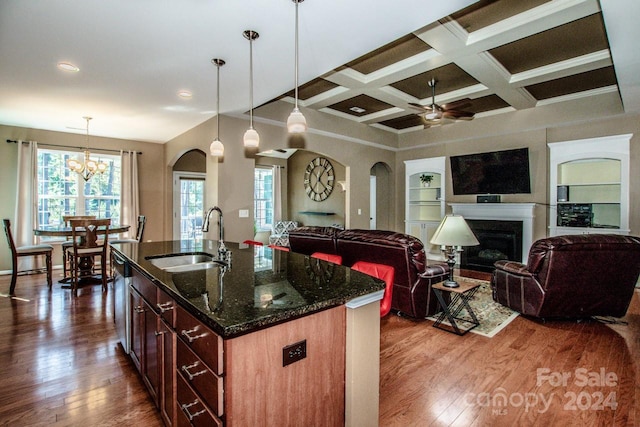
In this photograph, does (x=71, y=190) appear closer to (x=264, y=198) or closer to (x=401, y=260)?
(x=264, y=198)

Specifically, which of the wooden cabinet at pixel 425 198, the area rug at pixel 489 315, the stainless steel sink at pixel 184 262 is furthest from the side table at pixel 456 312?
the wooden cabinet at pixel 425 198

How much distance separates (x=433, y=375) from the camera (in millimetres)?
2396

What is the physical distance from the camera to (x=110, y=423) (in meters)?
1.90

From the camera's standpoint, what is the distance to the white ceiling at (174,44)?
A: 2342mm

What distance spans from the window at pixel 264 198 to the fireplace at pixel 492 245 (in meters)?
5.28

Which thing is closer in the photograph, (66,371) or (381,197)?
(66,371)

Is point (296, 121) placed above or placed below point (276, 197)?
above

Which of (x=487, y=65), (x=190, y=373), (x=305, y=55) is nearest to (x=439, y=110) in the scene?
(x=487, y=65)

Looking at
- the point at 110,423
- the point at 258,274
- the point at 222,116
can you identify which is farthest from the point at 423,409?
the point at 222,116

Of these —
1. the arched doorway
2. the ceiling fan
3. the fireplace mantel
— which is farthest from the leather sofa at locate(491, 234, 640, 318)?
the arched doorway

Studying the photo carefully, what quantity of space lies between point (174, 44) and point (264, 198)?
21.7 ft

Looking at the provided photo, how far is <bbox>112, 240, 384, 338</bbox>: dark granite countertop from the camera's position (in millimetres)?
1128

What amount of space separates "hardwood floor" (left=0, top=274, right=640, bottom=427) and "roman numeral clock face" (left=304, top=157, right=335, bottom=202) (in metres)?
5.41

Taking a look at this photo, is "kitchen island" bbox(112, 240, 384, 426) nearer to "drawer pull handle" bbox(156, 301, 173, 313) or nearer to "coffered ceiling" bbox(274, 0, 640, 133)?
"drawer pull handle" bbox(156, 301, 173, 313)
